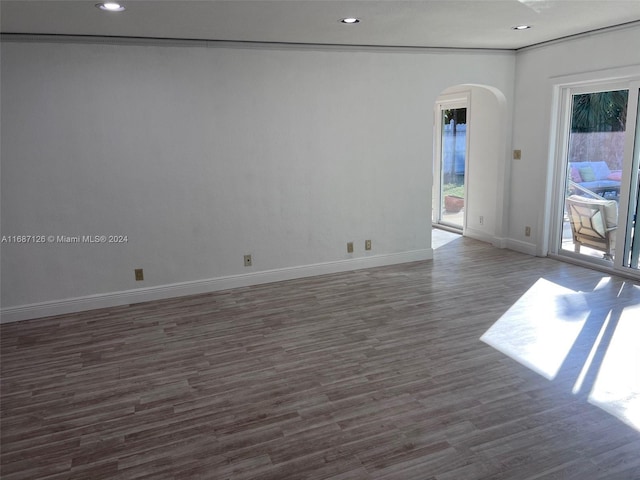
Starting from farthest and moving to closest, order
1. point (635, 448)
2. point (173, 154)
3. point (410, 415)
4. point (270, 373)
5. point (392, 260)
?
point (392, 260) < point (173, 154) < point (270, 373) < point (410, 415) < point (635, 448)

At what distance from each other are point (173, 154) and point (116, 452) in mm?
2992

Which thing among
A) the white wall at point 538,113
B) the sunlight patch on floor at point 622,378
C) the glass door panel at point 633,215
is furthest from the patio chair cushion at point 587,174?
the sunlight patch on floor at point 622,378

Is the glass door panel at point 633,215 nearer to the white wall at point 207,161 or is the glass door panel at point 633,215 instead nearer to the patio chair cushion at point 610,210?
the patio chair cushion at point 610,210

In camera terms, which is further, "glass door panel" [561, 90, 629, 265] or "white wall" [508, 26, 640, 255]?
"glass door panel" [561, 90, 629, 265]

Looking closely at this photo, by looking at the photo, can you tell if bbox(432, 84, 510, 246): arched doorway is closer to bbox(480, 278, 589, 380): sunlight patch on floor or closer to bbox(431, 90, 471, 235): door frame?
bbox(431, 90, 471, 235): door frame

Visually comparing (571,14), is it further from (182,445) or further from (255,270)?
(182,445)

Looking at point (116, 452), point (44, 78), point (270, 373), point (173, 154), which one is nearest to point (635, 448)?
point (270, 373)

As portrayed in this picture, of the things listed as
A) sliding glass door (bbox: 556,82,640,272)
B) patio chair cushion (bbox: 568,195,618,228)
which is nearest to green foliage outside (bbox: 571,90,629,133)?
sliding glass door (bbox: 556,82,640,272)

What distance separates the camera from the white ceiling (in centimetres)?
344

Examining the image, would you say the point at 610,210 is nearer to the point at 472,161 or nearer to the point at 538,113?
the point at 538,113

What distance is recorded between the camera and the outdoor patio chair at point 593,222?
17.4ft

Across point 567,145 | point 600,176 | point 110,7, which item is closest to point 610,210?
point 600,176

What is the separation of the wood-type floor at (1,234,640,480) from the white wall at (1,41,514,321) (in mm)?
538

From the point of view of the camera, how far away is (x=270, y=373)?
335 centimetres
